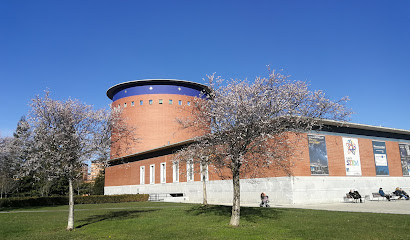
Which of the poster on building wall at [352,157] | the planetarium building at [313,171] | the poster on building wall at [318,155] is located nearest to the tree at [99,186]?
the planetarium building at [313,171]

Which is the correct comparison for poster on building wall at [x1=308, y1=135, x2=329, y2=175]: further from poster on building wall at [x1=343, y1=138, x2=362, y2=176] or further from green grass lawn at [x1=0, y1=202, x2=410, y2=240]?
green grass lawn at [x1=0, y1=202, x2=410, y2=240]

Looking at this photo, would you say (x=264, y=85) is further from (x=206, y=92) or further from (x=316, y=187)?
(x=316, y=187)

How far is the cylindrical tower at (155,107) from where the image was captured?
56812mm

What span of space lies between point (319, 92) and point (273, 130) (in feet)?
9.23

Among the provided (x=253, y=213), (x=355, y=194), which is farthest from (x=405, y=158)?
(x=253, y=213)

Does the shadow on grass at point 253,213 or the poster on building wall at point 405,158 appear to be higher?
the poster on building wall at point 405,158

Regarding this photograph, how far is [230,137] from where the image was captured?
13.5 m

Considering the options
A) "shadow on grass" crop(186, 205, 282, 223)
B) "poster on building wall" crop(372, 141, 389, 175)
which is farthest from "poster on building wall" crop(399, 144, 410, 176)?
"shadow on grass" crop(186, 205, 282, 223)

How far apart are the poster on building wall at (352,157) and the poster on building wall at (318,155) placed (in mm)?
3163

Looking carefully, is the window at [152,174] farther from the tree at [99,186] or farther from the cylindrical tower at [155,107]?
the tree at [99,186]

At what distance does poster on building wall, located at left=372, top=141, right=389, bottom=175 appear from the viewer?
3297 centimetres

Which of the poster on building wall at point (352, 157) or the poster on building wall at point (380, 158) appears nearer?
the poster on building wall at point (352, 157)

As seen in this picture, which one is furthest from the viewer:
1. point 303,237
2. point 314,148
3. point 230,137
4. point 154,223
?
point 314,148

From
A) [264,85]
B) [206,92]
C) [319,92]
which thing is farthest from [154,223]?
[319,92]
